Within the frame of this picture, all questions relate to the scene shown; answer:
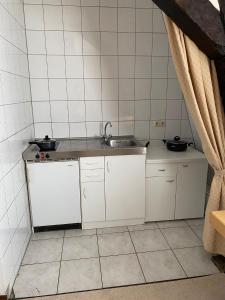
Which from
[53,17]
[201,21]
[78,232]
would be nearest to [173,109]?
[201,21]

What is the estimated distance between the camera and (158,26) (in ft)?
8.57

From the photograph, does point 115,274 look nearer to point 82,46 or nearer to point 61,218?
point 61,218

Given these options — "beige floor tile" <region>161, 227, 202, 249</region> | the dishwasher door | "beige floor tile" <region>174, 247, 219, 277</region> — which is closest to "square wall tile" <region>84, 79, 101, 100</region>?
the dishwasher door

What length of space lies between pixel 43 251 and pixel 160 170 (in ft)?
4.42

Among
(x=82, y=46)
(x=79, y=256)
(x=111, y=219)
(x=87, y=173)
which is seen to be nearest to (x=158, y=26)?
(x=82, y=46)

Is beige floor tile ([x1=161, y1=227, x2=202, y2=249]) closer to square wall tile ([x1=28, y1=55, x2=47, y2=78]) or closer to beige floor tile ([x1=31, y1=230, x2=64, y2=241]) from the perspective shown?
beige floor tile ([x1=31, y1=230, x2=64, y2=241])

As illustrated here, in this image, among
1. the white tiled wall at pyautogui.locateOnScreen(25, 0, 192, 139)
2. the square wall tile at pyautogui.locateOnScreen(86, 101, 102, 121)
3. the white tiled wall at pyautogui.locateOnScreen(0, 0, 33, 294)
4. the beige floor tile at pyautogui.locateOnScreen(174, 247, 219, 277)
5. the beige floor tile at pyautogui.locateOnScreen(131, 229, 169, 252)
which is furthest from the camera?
the square wall tile at pyautogui.locateOnScreen(86, 101, 102, 121)

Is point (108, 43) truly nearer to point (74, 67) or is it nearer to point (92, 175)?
point (74, 67)

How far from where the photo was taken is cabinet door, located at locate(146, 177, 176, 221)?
2.40 meters

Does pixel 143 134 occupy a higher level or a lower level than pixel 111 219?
higher

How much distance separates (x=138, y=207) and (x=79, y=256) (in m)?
0.76

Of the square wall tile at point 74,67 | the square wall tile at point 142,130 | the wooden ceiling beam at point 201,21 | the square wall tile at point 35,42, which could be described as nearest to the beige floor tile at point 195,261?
the square wall tile at point 142,130

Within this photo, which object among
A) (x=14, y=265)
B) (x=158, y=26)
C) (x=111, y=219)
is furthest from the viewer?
(x=158, y=26)

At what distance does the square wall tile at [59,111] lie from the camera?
2.63 m
